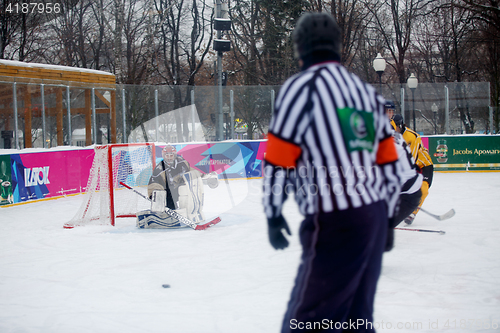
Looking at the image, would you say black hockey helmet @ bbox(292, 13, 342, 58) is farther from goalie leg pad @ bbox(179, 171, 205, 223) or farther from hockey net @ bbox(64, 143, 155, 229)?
hockey net @ bbox(64, 143, 155, 229)

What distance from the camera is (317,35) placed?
5.55 ft

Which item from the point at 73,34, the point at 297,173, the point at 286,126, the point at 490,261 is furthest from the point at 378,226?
the point at 73,34

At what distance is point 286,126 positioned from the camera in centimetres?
159

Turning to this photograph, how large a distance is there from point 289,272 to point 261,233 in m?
1.90

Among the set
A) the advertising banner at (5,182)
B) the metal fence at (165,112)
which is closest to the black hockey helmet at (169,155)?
the advertising banner at (5,182)

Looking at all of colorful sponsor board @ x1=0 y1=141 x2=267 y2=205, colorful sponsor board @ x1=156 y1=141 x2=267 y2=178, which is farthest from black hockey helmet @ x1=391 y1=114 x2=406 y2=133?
colorful sponsor board @ x1=156 y1=141 x2=267 y2=178

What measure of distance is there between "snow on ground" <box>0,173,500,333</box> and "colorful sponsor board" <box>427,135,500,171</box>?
25.1 feet

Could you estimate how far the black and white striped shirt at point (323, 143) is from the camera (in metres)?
1.59

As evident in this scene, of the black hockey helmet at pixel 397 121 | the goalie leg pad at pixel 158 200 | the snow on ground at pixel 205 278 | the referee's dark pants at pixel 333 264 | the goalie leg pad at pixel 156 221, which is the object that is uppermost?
the black hockey helmet at pixel 397 121

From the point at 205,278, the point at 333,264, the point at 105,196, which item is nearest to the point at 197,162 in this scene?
the point at 105,196

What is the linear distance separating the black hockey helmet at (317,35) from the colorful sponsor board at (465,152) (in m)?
13.8

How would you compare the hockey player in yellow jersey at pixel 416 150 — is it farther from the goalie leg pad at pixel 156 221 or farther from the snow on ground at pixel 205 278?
the goalie leg pad at pixel 156 221

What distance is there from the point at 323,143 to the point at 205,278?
2849 mm

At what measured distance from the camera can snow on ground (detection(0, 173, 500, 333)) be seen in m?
3.11
